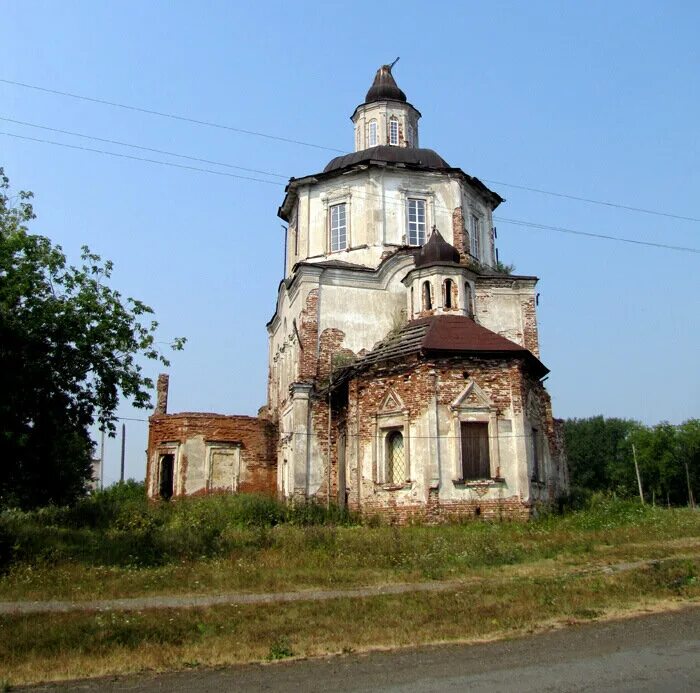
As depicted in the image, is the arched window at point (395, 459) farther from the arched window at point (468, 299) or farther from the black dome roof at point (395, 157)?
the black dome roof at point (395, 157)

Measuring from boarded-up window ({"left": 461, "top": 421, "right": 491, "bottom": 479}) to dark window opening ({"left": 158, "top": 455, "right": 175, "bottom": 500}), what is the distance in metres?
10.9

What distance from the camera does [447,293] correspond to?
24.0m

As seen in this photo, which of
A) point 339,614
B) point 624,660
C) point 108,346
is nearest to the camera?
point 624,660

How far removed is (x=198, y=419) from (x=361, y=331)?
6323 mm

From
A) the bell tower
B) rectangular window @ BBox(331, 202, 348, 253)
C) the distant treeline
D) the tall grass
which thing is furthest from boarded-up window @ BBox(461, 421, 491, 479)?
the distant treeline

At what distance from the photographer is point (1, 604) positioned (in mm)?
11484

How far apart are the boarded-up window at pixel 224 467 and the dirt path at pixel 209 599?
46.1 ft

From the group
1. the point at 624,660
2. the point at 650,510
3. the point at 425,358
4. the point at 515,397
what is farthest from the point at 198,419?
the point at 624,660

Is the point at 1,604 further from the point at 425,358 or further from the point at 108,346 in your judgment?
the point at 425,358

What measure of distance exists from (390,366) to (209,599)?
11.2m

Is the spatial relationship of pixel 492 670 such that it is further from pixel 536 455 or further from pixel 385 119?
pixel 385 119

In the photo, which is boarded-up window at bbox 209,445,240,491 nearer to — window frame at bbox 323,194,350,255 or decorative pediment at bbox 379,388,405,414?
decorative pediment at bbox 379,388,405,414

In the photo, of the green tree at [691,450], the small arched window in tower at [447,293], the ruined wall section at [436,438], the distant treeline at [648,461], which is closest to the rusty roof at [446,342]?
the ruined wall section at [436,438]

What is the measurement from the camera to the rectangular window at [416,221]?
2725 centimetres
